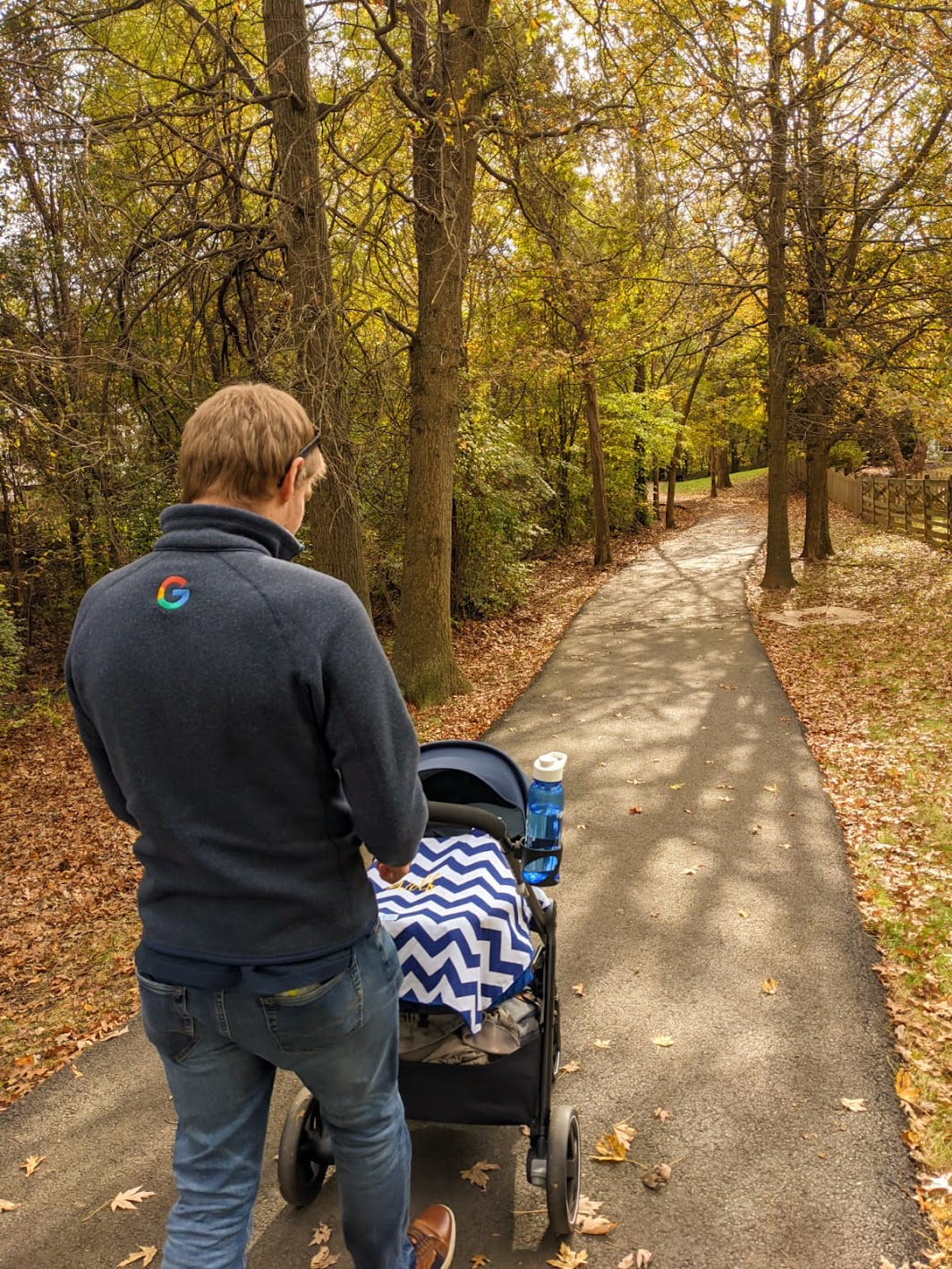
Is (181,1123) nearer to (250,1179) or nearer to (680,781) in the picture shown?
(250,1179)

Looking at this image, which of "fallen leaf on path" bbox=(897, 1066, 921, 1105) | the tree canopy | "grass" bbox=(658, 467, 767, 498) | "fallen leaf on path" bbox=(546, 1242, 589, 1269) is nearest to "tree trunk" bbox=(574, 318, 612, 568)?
the tree canopy

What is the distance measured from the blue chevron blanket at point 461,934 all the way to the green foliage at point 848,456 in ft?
109

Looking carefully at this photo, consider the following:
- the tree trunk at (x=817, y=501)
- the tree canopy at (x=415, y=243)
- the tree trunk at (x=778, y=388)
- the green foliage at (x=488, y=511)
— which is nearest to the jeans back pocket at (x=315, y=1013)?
the tree canopy at (x=415, y=243)

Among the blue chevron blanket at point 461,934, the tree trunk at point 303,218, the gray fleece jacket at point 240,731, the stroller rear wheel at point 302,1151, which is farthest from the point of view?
the tree trunk at point 303,218

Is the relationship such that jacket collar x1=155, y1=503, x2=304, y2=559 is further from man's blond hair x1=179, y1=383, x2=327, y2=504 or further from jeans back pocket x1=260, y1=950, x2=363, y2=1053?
jeans back pocket x1=260, y1=950, x2=363, y2=1053

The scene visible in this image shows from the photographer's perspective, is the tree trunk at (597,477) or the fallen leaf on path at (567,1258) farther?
the tree trunk at (597,477)

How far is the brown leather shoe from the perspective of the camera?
245 centimetres

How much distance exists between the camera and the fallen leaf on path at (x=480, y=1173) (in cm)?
311

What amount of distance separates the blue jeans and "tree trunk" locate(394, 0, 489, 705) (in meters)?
8.13

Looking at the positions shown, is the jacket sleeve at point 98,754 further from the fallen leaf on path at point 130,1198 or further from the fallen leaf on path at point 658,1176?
the fallen leaf on path at point 658,1176

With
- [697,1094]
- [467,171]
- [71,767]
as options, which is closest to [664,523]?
[467,171]

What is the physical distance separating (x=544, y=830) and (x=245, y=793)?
132 centimetres

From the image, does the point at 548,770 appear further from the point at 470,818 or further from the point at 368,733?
the point at 368,733

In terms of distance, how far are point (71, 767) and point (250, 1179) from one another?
895cm
